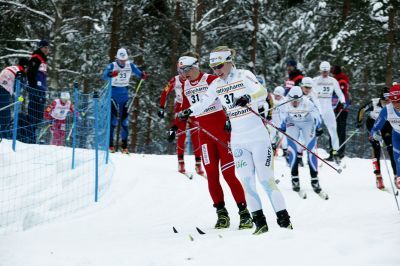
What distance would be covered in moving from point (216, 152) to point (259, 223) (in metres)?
1.48

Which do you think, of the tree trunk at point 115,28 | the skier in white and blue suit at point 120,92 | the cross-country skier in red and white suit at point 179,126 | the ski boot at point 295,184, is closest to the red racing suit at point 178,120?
the cross-country skier in red and white suit at point 179,126

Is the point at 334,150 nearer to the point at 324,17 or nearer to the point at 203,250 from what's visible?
the point at 203,250

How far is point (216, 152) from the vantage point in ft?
25.7

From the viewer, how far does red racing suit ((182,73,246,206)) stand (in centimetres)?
767

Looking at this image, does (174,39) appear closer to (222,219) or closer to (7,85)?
(7,85)

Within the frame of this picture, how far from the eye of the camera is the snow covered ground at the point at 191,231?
5.39 meters

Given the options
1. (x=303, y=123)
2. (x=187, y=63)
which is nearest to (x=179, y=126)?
(x=303, y=123)

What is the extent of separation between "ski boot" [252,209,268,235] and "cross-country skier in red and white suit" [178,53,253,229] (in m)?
0.74

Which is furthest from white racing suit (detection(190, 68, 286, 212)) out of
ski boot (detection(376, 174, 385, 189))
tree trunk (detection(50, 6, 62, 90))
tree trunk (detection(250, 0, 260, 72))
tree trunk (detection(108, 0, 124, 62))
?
tree trunk (detection(250, 0, 260, 72))

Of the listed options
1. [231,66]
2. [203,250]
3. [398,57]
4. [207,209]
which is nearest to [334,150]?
[207,209]

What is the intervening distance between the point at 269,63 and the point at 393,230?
21535mm

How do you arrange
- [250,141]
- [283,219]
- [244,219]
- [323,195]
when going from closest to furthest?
1. [283,219]
2. [250,141]
3. [244,219]
4. [323,195]


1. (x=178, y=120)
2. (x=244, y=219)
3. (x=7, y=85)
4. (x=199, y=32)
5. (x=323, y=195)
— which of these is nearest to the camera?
(x=244, y=219)

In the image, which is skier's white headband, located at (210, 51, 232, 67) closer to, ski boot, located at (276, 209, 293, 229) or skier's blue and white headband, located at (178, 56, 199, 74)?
skier's blue and white headband, located at (178, 56, 199, 74)
